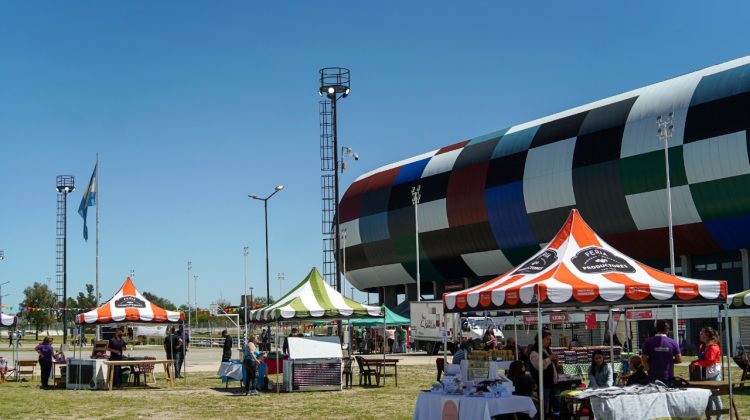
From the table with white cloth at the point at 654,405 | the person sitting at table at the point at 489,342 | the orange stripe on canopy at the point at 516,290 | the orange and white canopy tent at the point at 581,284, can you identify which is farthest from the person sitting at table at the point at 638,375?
the person sitting at table at the point at 489,342

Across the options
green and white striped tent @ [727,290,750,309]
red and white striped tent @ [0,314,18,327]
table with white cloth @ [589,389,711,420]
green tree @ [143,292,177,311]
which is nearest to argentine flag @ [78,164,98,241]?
red and white striped tent @ [0,314,18,327]

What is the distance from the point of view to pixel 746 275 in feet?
161

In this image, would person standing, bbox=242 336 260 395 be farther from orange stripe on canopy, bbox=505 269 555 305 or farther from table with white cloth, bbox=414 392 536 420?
orange stripe on canopy, bbox=505 269 555 305

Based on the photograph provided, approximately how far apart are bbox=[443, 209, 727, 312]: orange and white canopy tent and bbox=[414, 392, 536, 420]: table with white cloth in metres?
1.63

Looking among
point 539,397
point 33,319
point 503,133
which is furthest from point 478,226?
point 33,319

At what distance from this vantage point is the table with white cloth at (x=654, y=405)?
13055 mm

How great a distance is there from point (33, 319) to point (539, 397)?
4435 inches

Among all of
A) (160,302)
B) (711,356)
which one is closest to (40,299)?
(160,302)

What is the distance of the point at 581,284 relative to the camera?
48.0ft

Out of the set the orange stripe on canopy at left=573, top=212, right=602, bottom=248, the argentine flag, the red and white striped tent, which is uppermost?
the argentine flag

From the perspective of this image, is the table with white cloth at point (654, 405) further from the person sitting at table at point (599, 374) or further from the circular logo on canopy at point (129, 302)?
the circular logo on canopy at point (129, 302)

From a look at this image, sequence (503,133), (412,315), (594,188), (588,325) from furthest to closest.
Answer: (503,133)
(594,188)
(412,315)
(588,325)

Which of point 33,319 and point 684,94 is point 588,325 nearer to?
point 684,94

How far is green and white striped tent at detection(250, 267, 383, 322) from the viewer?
2633 centimetres
